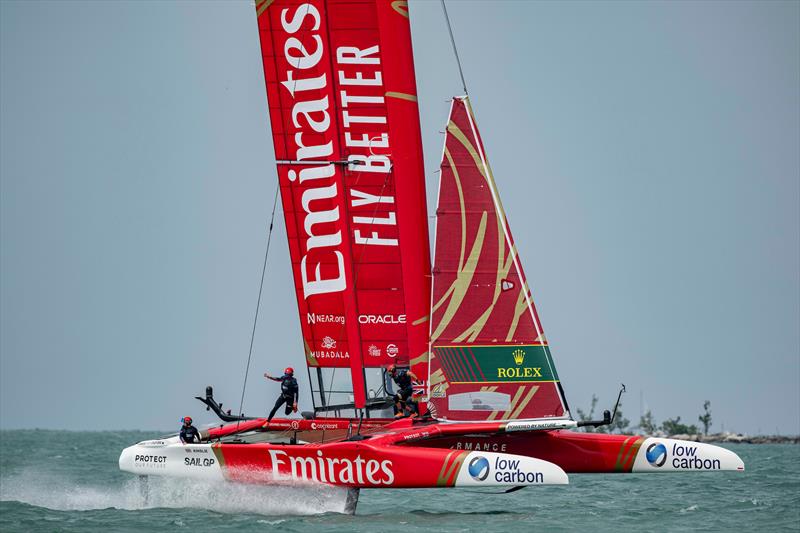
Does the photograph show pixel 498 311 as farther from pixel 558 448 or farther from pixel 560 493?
pixel 560 493

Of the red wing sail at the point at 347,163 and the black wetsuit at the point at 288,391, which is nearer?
the black wetsuit at the point at 288,391

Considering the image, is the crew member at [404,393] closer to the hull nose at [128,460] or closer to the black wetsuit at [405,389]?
the black wetsuit at [405,389]

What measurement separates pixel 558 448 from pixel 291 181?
21.0 ft

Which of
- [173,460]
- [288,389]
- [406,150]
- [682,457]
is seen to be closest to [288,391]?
[288,389]

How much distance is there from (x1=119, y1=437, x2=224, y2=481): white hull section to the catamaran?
0.03 metres

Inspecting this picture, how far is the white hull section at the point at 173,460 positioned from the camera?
20.2 m

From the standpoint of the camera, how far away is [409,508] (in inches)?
847

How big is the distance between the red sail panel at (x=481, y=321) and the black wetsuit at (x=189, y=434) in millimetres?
4076

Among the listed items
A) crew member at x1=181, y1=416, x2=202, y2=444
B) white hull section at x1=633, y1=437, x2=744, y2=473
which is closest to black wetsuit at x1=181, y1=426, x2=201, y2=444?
crew member at x1=181, y1=416, x2=202, y2=444

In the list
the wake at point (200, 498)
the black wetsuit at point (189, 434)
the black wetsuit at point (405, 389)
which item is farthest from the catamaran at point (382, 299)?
the black wetsuit at point (189, 434)

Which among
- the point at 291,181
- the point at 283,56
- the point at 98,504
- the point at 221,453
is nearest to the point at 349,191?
the point at 291,181

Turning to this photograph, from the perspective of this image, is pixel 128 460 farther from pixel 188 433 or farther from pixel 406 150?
pixel 406 150

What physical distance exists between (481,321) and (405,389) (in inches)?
69.4

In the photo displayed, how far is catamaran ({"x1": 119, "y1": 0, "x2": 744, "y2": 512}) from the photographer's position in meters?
19.7
